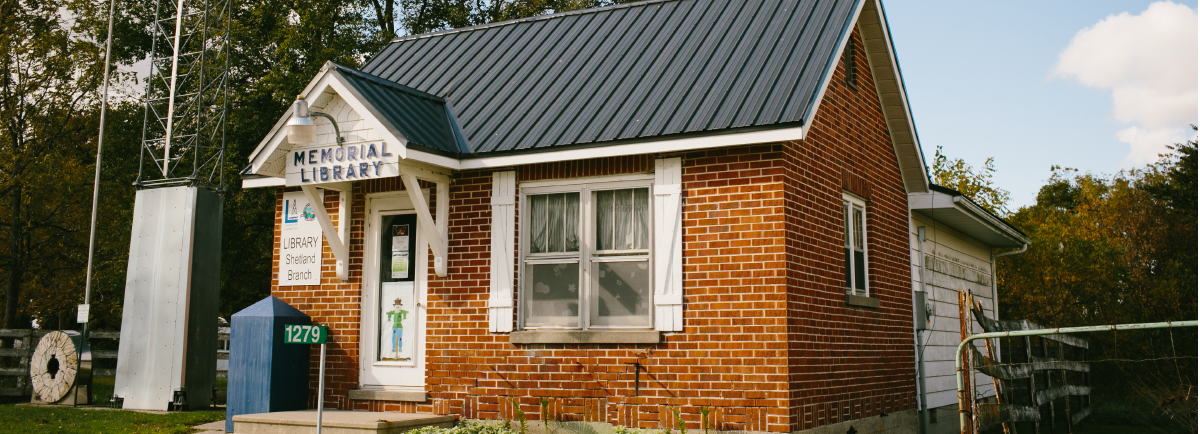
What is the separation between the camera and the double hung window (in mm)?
9133

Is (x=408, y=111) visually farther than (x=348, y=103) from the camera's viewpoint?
Yes

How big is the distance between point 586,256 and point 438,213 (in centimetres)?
175

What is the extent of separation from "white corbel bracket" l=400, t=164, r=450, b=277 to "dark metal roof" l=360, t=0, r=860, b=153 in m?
0.56

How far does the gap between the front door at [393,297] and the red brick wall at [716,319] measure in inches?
5.6

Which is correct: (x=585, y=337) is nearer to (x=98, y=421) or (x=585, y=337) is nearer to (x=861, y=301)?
(x=861, y=301)

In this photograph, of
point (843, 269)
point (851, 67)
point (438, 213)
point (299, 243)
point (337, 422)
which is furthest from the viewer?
point (851, 67)

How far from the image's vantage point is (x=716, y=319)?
8.57m

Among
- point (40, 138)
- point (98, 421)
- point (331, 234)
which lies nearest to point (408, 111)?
point (331, 234)

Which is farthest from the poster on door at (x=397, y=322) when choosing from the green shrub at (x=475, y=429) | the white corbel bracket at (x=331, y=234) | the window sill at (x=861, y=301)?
the window sill at (x=861, y=301)

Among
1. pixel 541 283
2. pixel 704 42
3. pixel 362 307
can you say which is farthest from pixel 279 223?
pixel 704 42

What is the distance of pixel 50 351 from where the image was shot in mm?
14945

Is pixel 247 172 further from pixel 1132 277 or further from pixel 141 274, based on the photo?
pixel 1132 277

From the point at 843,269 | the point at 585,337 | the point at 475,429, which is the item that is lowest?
the point at 475,429

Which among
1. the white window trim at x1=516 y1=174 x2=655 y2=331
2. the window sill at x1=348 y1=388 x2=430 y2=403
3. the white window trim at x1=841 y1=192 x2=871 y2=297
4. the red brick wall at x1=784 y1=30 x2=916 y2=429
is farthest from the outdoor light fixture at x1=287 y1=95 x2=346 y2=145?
the white window trim at x1=841 y1=192 x2=871 y2=297
